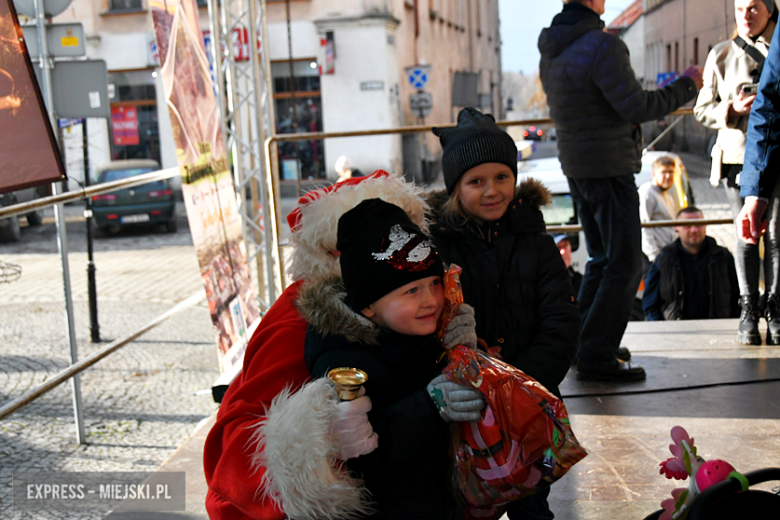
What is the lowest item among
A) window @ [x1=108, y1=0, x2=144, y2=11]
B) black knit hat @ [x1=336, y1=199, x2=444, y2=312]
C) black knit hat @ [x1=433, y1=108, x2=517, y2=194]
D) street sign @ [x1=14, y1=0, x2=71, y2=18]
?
black knit hat @ [x1=336, y1=199, x2=444, y2=312]

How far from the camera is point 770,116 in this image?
2645 mm

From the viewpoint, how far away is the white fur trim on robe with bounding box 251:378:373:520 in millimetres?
1456

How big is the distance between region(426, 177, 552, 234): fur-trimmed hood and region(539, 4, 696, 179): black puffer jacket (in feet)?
3.92

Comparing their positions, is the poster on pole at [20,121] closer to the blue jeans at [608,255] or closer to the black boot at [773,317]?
the blue jeans at [608,255]

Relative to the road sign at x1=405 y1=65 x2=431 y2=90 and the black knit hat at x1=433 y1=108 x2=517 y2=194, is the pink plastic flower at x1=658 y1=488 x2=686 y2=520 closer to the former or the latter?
the black knit hat at x1=433 y1=108 x2=517 y2=194

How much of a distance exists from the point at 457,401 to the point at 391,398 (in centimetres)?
16

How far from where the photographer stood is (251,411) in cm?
164

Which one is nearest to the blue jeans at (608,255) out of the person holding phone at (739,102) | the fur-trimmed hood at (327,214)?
the person holding phone at (739,102)

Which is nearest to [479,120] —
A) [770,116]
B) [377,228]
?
[377,228]

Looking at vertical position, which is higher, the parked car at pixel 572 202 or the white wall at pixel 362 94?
the white wall at pixel 362 94

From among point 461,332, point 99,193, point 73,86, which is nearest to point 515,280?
point 461,332

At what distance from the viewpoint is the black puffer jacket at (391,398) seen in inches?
61.6

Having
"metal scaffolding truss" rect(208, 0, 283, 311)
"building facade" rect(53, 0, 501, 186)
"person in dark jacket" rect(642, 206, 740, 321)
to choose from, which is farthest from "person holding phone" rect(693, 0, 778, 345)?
"building facade" rect(53, 0, 501, 186)

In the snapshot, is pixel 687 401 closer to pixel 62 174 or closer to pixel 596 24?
pixel 596 24
